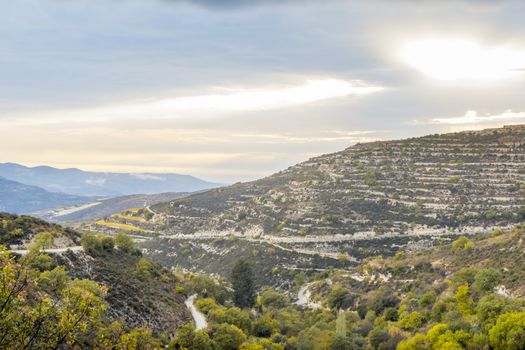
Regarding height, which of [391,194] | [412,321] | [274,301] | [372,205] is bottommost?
[274,301]

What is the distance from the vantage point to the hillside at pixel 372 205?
79188mm

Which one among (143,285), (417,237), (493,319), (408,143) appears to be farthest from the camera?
(408,143)

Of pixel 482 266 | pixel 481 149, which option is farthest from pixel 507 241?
pixel 481 149

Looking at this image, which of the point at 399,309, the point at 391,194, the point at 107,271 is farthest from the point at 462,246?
the point at 107,271

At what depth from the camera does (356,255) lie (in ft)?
258

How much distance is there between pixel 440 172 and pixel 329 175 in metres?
26.3

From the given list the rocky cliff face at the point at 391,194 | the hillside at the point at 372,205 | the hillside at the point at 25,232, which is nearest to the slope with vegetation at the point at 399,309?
the hillside at the point at 25,232

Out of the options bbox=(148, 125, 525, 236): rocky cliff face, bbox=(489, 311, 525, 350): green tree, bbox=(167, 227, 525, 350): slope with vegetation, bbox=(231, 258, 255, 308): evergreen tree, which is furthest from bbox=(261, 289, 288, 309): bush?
bbox=(489, 311, 525, 350): green tree

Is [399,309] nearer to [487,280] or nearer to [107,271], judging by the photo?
[487,280]

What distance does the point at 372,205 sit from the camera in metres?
89.6

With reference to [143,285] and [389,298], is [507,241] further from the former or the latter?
[143,285]

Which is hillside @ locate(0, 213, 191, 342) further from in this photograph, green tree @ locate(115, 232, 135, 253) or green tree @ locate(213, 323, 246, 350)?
green tree @ locate(213, 323, 246, 350)

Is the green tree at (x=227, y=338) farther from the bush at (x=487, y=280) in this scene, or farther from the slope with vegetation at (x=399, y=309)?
the bush at (x=487, y=280)

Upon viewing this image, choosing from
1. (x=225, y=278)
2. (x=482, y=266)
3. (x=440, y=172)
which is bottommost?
(x=225, y=278)
